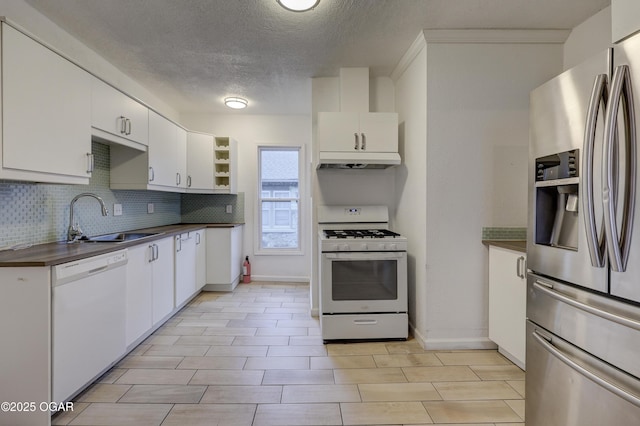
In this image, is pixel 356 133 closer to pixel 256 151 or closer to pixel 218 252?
pixel 256 151

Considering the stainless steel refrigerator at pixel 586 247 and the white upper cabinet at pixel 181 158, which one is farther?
the white upper cabinet at pixel 181 158

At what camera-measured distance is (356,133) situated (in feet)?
9.45

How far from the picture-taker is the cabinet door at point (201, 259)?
151 inches

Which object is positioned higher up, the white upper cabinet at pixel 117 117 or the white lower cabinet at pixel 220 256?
the white upper cabinet at pixel 117 117

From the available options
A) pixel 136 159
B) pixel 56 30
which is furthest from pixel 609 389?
pixel 56 30

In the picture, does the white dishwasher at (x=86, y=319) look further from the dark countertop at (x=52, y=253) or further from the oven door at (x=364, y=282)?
the oven door at (x=364, y=282)

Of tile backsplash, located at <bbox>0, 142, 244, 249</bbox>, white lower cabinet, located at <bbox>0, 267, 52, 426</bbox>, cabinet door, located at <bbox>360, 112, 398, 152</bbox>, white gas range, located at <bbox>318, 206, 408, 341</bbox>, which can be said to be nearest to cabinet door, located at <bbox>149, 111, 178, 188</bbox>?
tile backsplash, located at <bbox>0, 142, 244, 249</bbox>

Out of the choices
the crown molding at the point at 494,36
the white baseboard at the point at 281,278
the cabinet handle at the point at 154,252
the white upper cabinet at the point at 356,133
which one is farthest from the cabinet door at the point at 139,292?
the crown molding at the point at 494,36

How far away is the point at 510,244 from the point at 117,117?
3143mm

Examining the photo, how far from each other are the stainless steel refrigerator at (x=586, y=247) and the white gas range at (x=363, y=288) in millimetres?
1175

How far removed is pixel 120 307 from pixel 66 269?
59 cm

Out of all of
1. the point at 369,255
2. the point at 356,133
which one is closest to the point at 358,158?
the point at 356,133

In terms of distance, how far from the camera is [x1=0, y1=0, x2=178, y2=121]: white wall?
198 centimetres

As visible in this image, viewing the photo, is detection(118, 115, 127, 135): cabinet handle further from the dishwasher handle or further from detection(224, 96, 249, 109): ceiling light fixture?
detection(224, 96, 249, 109): ceiling light fixture
